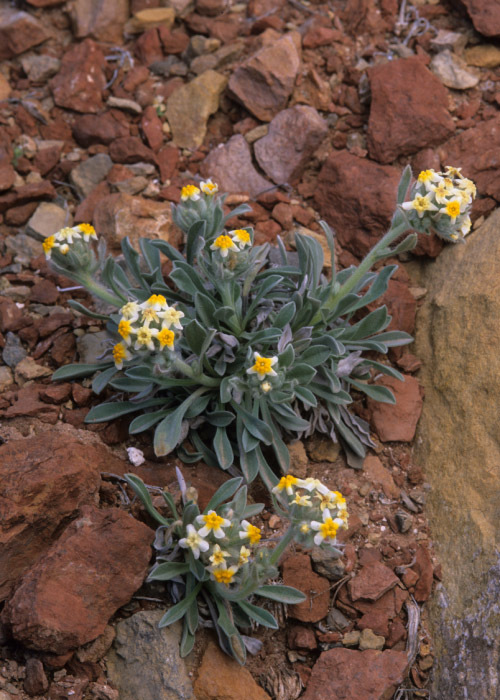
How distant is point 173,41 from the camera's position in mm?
6660

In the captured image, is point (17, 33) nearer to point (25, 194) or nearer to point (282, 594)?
point (25, 194)

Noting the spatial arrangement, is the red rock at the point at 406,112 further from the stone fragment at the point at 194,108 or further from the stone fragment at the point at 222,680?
the stone fragment at the point at 222,680

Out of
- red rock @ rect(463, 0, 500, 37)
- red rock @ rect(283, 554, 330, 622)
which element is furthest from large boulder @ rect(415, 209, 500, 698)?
red rock @ rect(463, 0, 500, 37)

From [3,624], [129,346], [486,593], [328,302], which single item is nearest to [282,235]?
[328,302]

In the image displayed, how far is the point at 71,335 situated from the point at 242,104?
274cm

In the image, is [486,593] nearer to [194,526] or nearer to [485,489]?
[485,489]

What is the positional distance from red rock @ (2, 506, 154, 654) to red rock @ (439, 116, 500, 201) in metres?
3.69

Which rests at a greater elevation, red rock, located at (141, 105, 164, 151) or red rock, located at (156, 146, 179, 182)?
red rock, located at (141, 105, 164, 151)

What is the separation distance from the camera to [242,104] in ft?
20.4

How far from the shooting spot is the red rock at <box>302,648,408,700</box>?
3543mm

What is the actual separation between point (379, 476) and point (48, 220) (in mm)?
3417

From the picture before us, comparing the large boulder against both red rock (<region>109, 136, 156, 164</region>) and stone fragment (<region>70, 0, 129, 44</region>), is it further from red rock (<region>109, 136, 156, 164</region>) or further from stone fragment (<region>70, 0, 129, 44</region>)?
stone fragment (<region>70, 0, 129, 44</region>)

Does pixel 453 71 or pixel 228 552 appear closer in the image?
pixel 228 552

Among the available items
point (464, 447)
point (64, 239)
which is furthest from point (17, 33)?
point (464, 447)
